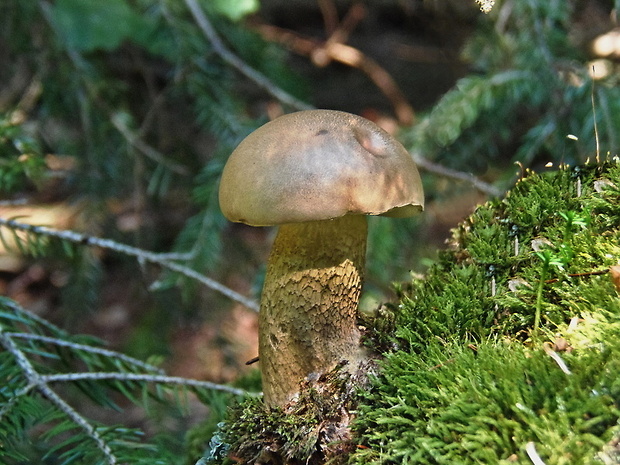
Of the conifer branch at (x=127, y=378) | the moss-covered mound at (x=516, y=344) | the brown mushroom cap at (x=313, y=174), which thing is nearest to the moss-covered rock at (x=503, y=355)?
the moss-covered mound at (x=516, y=344)

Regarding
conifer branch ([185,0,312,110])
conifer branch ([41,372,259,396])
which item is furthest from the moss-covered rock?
conifer branch ([185,0,312,110])

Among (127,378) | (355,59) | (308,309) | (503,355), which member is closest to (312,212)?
(308,309)

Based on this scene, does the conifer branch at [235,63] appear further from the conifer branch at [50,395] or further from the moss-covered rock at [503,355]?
the conifer branch at [50,395]

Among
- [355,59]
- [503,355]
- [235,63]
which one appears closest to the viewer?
[503,355]

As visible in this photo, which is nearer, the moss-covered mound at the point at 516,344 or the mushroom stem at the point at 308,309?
the moss-covered mound at the point at 516,344

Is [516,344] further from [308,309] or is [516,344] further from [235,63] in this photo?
[235,63]

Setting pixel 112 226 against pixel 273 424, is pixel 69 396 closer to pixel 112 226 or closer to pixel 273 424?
pixel 112 226

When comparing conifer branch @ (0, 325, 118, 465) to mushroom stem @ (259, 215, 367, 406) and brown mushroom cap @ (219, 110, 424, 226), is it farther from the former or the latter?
brown mushroom cap @ (219, 110, 424, 226)

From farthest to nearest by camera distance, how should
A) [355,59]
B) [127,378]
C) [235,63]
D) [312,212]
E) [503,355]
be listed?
[355,59]
[235,63]
[127,378]
[312,212]
[503,355]
